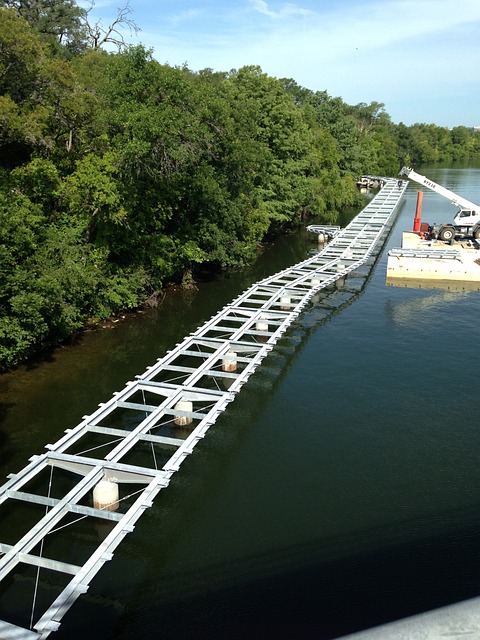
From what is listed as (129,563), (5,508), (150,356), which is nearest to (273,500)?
(129,563)

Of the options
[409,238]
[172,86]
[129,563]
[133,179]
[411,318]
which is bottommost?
[129,563]

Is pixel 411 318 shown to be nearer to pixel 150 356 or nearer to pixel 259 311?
pixel 259 311

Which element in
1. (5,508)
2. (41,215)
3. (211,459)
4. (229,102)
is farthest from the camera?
(229,102)

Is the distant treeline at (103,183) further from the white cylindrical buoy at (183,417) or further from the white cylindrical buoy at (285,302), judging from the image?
the white cylindrical buoy at (183,417)

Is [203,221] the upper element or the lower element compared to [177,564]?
upper

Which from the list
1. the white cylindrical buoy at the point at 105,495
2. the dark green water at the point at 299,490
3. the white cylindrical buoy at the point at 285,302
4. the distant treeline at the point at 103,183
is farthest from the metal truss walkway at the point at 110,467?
the distant treeline at the point at 103,183

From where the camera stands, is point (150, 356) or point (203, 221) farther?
point (203, 221)
